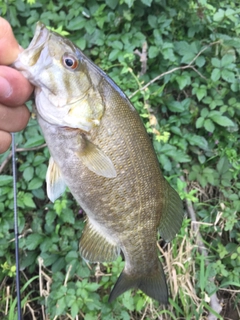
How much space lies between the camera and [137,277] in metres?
1.49

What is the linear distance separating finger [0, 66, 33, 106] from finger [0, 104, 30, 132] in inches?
1.4

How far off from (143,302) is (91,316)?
0.29m

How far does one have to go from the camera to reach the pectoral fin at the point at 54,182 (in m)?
1.21

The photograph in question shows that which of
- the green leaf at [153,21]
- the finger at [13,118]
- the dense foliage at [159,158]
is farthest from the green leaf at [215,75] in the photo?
the finger at [13,118]

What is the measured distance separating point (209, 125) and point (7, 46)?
5.33ft

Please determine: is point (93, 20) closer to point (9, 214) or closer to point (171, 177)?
point (171, 177)

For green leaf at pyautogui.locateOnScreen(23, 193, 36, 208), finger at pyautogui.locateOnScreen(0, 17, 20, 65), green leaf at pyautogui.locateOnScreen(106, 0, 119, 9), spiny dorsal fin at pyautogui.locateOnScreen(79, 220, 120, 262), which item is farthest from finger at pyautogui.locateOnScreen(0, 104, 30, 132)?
green leaf at pyautogui.locateOnScreen(106, 0, 119, 9)

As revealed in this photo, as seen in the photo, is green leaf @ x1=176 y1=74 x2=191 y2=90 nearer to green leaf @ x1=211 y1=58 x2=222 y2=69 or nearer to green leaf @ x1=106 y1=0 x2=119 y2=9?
green leaf @ x1=211 y1=58 x2=222 y2=69

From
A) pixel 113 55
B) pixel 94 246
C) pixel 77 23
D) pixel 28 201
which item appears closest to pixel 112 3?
pixel 77 23

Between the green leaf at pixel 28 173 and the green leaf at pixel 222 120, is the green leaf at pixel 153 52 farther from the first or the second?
the green leaf at pixel 28 173

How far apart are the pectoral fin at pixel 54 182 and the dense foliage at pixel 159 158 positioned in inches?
30.6

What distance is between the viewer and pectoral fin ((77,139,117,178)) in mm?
1142

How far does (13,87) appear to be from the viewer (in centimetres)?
99

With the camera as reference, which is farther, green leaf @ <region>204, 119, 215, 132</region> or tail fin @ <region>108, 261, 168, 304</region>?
green leaf @ <region>204, 119, 215, 132</region>
